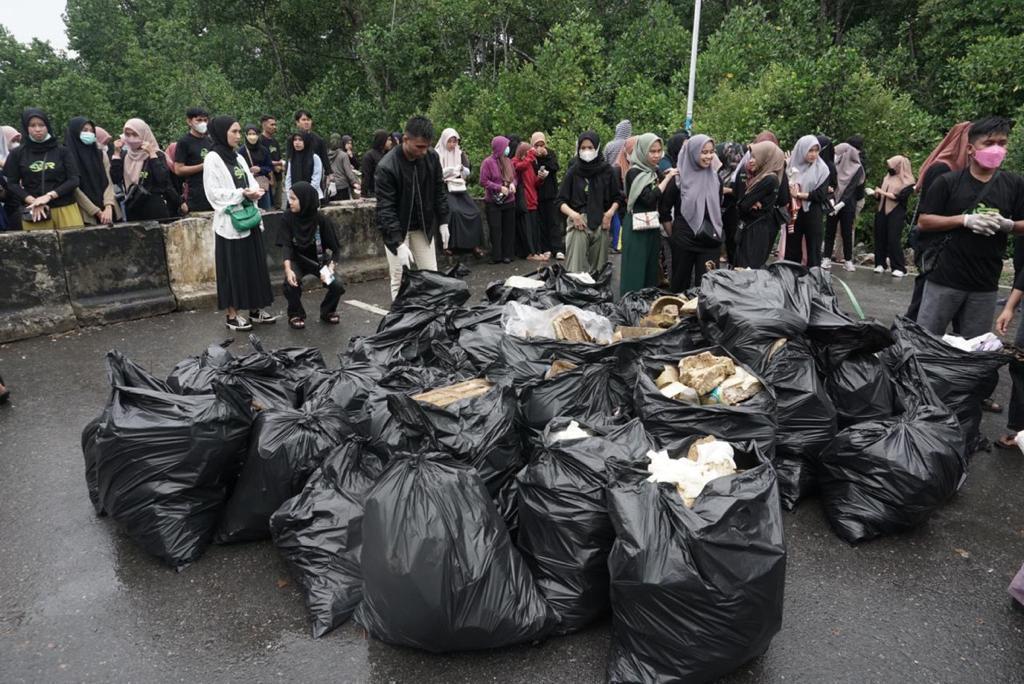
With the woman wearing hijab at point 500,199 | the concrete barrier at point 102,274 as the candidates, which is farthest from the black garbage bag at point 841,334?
the woman wearing hijab at point 500,199

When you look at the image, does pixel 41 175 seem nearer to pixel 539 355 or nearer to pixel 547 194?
pixel 539 355

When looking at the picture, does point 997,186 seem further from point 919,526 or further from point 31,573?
point 31,573

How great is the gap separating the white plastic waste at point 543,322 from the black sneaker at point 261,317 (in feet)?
9.50

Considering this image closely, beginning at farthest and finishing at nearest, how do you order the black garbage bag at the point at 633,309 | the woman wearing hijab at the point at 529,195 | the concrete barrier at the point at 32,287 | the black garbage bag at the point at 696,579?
the woman wearing hijab at the point at 529,195 < the concrete barrier at the point at 32,287 < the black garbage bag at the point at 633,309 < the black garbage bag at the point at 696,579

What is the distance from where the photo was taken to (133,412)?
10.6ft

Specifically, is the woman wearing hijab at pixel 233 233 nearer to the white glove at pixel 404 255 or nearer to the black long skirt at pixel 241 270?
the black long skirt at pixel 241 270

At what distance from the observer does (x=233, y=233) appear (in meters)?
6.21

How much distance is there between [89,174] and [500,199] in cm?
452

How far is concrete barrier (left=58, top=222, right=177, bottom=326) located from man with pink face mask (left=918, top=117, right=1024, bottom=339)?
6.29m

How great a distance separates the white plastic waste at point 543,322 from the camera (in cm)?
449

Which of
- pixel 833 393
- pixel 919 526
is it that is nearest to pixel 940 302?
pixel 833 393

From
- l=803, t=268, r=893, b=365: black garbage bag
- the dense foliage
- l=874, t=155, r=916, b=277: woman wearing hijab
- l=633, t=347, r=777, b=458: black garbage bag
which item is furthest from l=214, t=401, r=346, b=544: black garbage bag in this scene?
the dense foliage

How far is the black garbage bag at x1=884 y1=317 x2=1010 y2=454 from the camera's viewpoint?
4.06m

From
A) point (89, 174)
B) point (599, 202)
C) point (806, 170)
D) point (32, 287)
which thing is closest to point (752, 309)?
point (599, 202)
